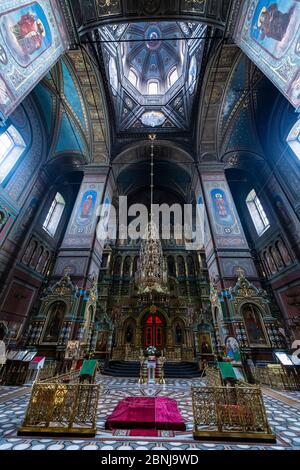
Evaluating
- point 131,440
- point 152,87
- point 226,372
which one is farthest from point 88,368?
point 152,87

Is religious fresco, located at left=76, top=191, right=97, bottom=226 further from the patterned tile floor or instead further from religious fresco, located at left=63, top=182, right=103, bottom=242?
the patterned tile floor

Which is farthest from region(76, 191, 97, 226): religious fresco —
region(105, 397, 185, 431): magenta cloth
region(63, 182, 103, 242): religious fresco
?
region(105, 397, 185, 431): magenta cloth

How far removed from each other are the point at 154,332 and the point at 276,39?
49.6ft

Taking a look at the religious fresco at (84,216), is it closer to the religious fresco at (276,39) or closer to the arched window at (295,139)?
the religious fresco at (276,39)

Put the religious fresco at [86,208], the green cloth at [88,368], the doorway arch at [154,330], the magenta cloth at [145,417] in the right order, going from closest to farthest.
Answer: the magenta cloth at [145,417] < the green cloth at [88,368] < the religious fresco at [86,208] < the doorway arch at [154,330]

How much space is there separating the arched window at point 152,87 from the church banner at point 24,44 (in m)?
11.9

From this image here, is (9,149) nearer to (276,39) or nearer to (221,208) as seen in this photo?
(276,39)

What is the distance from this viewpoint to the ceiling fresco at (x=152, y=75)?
13258 mm

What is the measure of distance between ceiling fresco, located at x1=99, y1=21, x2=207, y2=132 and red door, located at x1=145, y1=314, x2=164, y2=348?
48.4 ft

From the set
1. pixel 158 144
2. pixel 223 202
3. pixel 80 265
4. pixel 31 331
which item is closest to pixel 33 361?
pixel 31 331

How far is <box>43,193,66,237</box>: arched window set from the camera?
13.7 metres

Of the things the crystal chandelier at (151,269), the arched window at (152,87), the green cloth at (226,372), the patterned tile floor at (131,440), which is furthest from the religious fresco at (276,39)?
the arched window at (152,87)

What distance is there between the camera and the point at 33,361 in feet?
21.7

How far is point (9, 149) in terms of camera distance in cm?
995
